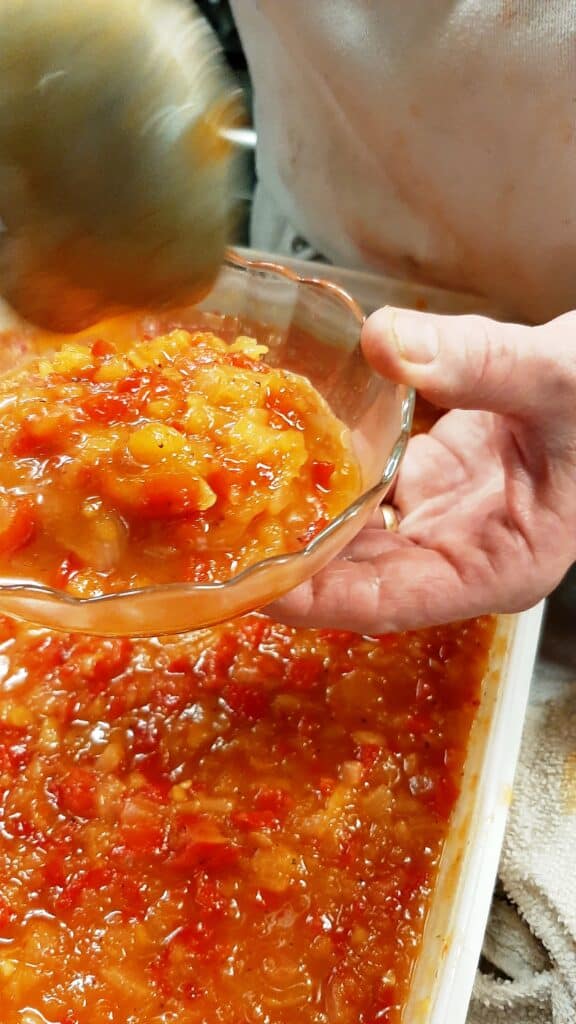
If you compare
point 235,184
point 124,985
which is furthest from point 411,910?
point 235,184

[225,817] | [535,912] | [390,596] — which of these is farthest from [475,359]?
[535,912]

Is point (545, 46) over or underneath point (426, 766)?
over

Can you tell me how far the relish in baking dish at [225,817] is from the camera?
1.17m

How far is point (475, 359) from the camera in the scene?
1.15m

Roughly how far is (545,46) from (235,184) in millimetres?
595

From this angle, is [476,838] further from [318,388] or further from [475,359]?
[318,388]

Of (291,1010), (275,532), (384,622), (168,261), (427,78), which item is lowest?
(291,1010)

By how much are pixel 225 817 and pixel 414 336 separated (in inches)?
29.3

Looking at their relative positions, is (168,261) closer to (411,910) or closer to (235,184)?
(235,184)

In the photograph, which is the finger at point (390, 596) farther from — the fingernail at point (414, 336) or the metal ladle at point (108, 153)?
the metal ladle at point (108, 153)

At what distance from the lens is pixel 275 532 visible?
1182 mm

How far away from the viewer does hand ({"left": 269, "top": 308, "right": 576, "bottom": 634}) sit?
1.13 metres

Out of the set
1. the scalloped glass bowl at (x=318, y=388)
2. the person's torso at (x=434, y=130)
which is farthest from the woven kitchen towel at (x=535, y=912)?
the person's torso at (x=434, y=130)

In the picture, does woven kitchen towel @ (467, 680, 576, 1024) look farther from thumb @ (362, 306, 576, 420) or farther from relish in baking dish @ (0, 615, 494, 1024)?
thumb @ (362, 306, 576, 420)
